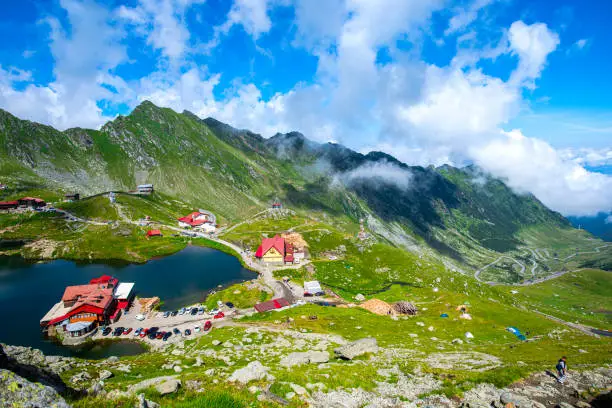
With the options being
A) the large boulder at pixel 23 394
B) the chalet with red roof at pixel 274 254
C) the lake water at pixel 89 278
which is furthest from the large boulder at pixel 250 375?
the chalet with red roof at pixel 274 254

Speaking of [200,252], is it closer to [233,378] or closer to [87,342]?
[87,342]

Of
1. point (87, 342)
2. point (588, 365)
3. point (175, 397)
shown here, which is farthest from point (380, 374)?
point (87, 342)

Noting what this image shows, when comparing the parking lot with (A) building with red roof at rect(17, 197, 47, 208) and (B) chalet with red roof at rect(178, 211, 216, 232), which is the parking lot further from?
(A) building with red roof at rect(17, 197, 47, 208)

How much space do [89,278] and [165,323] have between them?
5334 cm

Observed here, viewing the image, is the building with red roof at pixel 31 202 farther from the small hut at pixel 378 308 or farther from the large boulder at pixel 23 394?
the large boulder at pixel 23 394

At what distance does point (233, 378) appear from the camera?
2241 cm

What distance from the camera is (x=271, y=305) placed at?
256 feet

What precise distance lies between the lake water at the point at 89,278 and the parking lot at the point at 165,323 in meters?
3.41

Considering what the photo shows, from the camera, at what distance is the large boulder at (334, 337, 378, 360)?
1398 inches

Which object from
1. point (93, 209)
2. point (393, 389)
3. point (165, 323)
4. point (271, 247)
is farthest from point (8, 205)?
point (393, 389)

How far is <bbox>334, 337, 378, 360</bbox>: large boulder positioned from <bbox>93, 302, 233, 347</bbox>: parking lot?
122ft

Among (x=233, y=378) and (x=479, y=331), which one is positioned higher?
(x=233, y=378)

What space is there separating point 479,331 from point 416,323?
46.8ft

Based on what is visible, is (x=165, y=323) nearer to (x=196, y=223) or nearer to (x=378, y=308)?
(x=378, y=308)
